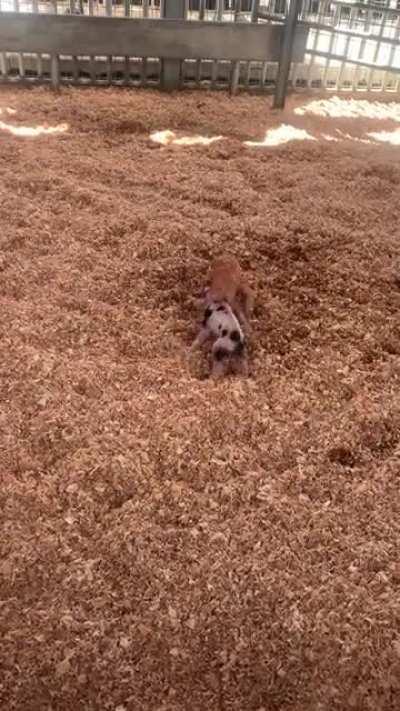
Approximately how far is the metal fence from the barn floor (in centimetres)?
268

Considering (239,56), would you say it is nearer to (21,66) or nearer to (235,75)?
(235,75)

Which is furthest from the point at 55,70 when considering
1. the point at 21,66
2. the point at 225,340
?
the point at 225,340

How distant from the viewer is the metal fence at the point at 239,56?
23.4 feet

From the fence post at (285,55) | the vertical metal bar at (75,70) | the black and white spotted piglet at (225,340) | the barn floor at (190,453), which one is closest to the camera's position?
the barn floor at (190,453)

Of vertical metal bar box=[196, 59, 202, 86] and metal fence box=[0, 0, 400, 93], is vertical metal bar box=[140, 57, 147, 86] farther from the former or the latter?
vertical metal bar box=[196, 59, 202, 86]

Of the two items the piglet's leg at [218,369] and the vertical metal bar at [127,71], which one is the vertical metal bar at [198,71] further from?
the piglet's leg at [218,369]

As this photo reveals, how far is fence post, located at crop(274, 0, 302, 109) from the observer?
22.3 feet

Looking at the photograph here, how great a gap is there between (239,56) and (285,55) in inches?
21.4

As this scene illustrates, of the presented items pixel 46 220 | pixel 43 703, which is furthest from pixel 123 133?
pixel 43 703

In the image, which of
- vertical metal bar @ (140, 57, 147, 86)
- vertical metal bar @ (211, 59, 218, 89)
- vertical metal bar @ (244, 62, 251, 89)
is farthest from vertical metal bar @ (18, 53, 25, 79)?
vertical metal bar @ (244, 62, 251, 89)

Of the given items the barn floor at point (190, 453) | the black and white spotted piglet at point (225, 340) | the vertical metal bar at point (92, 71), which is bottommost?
the barn floor at point (190, 453)

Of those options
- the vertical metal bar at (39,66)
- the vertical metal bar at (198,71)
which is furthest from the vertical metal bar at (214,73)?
the vertical metal bar at (39,66)

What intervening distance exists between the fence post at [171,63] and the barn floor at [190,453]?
268cm

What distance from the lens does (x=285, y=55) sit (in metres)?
7.12
